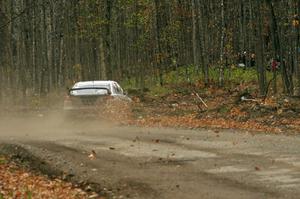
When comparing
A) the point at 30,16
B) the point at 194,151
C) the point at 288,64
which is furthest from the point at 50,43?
the point at 194,151

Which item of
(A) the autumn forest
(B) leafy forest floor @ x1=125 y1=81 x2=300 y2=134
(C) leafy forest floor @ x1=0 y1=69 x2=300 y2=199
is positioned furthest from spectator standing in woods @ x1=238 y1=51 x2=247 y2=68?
(B) leafy forest floor @ x1=125 y1=81 x2=300 y2=134

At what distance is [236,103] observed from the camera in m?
22.8

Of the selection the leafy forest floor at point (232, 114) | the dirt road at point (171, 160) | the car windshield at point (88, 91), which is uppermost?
the car windshield at point (88, 91)

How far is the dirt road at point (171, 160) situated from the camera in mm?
9328

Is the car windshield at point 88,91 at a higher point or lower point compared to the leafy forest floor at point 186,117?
higher

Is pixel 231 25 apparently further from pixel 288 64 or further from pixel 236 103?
pixel 236 103

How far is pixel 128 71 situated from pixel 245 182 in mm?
42618

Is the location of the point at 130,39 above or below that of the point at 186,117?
above

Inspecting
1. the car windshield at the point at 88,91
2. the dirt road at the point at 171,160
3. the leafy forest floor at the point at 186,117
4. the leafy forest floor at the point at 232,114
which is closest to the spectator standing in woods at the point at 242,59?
the leafy forest floor at the point at 186,117

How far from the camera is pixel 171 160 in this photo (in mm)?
11914

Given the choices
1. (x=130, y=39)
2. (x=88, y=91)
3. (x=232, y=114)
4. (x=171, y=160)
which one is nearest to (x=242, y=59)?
(x=130, y=39)

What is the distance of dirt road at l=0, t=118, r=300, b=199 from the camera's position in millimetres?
9328

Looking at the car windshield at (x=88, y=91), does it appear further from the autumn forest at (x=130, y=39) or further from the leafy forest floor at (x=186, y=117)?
the autumn forest at (x=130, y=39)

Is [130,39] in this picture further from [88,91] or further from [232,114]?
[88,91]
